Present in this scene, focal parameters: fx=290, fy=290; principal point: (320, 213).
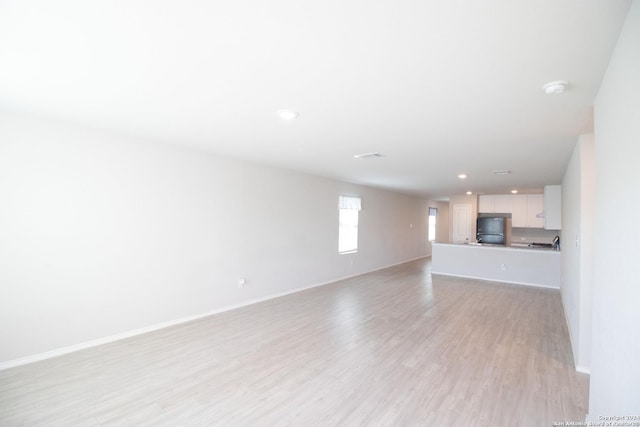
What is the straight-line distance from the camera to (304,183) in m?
5.74

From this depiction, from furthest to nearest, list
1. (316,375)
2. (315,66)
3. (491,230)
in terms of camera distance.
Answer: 1. (491,230)
2. (316,375)
3. (315,66)

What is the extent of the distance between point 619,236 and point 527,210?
313 inches

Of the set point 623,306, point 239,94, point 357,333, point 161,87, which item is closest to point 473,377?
point 357,333

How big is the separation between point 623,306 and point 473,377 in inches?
66.4

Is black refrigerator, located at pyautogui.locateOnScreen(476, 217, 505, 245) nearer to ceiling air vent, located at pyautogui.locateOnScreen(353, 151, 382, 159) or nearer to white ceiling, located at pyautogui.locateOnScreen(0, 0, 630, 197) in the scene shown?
→ white ceiling, located at pyautogui.locateOnScreen(0, 0, 630, 197)

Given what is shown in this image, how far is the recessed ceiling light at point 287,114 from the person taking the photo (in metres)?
2.46

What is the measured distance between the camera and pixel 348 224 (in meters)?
7.07

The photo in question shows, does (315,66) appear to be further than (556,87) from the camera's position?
No

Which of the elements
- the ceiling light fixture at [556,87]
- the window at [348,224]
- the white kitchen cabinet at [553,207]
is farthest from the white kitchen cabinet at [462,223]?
the ceiling light fixture at [556,87]

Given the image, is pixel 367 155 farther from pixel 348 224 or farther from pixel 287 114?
pixel 348 224

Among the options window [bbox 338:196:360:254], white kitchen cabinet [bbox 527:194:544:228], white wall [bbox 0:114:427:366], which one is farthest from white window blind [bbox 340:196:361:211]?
white kitchen cabinet [bbox 527:194:544:228]

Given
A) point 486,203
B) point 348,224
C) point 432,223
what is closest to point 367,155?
point 348,224

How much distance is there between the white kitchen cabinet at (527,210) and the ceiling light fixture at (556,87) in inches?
288

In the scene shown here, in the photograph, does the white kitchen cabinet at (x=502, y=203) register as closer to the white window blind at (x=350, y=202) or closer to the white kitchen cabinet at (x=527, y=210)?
the white kitchen cabinet at (x=527, y=210)
